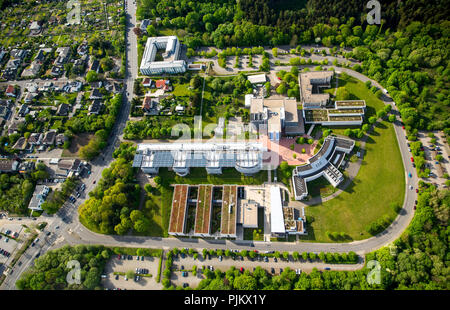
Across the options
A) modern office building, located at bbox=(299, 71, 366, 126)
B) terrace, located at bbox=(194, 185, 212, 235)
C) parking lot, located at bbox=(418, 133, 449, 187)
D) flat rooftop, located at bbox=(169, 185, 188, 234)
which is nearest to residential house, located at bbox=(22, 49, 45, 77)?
flat rooftop, located at bbox=(169, 185, 188, 234)

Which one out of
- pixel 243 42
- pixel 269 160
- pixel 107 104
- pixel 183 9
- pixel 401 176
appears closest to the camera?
pixel 401 176

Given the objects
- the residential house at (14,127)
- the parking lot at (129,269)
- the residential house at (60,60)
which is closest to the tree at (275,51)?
the parking lot at (129,269)

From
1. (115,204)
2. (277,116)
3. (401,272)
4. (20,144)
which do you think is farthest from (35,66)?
(401,272)

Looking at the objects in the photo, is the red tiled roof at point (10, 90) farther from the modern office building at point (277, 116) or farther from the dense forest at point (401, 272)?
the dense forest at point (401, 272)

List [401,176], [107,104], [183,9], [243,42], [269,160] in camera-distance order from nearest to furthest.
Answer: [401,176]
[269,160]
[107,104]
[243,42]
[183,9]

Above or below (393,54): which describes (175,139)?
below

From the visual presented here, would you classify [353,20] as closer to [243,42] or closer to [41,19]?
[243,42]

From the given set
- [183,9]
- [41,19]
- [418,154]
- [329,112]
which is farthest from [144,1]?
[418,154]
